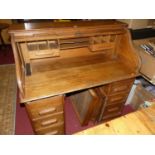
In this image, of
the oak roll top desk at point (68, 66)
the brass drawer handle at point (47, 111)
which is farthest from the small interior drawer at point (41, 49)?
the brass drawer handle at point (47, 111)

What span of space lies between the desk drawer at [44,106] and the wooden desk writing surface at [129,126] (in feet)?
1.61

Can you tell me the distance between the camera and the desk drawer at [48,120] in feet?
4.23

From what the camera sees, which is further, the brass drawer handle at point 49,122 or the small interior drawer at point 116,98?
the small interior drawer at point 116,98

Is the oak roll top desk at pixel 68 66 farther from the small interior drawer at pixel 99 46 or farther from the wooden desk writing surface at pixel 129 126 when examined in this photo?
the wooden desk writing surface at pixel 129 126

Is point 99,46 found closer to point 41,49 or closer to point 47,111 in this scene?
point 41,49

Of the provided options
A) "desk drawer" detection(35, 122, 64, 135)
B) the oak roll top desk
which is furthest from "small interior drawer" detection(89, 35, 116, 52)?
"desk drawer" detection(35, 122, 64, 135)

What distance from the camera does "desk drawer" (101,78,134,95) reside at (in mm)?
1457

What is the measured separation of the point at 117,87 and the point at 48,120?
0.78 metres

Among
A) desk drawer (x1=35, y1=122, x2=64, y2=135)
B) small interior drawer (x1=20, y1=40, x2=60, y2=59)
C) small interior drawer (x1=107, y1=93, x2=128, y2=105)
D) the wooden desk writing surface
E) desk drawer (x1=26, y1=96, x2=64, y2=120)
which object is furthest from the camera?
small interior drawer (x1=107, y1=93, x2=128, y2=105)

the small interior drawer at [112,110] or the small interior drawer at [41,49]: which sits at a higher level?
the small interior drawer at [41,49]

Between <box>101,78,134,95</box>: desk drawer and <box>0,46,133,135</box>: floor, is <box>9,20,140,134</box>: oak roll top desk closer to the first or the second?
<box>101,78,134,95</box>: desk drawer
